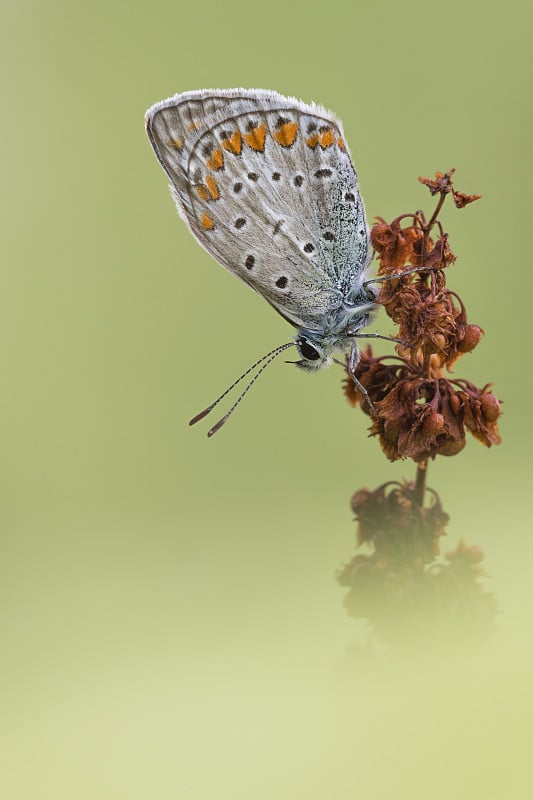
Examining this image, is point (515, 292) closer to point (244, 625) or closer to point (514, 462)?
point (514, 462)

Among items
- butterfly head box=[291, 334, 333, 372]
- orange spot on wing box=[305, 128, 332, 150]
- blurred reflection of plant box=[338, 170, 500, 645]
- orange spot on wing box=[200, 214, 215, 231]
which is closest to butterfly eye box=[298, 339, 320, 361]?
butterfly head box=[291, 334, 333, 372]

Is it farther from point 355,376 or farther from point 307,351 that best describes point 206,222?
point 355,376

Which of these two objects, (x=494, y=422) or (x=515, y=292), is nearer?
(x=494, y=422)

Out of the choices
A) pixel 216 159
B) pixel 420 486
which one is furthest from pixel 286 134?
pixel 420 486

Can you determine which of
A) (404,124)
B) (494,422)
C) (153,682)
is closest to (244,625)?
(153,682)

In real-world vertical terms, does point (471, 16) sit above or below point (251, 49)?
above

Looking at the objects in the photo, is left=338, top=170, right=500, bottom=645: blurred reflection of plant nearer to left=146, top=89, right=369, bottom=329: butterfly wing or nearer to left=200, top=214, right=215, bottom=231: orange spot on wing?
left=146, top=89, right=369, bottom=329: butterfly wing
